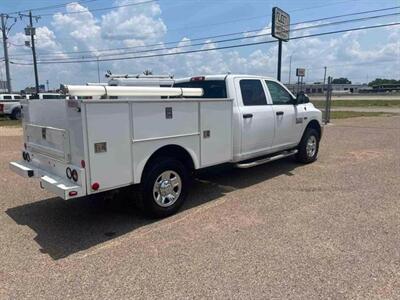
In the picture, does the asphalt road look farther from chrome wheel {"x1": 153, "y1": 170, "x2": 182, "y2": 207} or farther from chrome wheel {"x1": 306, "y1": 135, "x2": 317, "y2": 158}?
chrome wheel {"x1": 306, "y1": 135, "x2": 317, "y2": 158}

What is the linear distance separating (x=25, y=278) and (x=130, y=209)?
2.17 meters

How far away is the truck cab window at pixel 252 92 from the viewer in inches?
252

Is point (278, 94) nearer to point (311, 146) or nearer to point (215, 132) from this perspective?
point (311, 146)

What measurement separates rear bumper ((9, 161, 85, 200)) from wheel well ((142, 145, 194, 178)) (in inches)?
36.7

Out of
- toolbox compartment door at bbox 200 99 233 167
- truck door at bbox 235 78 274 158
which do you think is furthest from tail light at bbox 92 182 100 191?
truck door at bbox 235 78 274 158

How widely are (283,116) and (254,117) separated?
3.62 ft

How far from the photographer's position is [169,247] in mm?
4145

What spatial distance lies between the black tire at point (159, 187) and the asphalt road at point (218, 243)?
155 mm

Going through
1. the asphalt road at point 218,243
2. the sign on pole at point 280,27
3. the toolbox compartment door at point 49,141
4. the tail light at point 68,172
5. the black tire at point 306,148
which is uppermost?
the sign on pole at point 280,27

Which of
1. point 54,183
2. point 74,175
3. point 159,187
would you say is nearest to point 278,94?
point 159,187

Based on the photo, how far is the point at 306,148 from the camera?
27.2 ft

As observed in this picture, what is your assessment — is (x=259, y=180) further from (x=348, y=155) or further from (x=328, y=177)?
(x=348, y=155)

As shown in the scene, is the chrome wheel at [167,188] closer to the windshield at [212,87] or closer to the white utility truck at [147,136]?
the white utility truck at [147,136]

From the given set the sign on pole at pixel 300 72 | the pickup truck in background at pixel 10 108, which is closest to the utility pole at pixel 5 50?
the pickup truck in background at pixel 10 108
